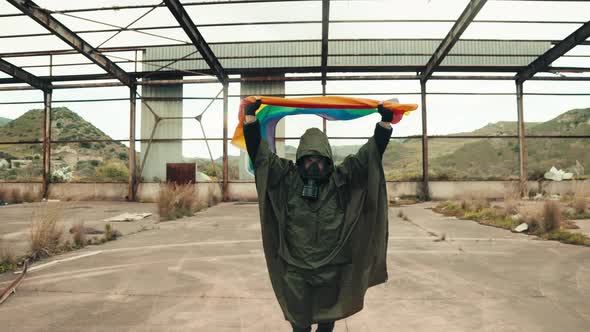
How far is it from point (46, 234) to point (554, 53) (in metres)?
18.6

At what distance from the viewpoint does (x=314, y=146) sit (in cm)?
261

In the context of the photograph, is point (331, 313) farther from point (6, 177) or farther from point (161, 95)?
point (6, 177)

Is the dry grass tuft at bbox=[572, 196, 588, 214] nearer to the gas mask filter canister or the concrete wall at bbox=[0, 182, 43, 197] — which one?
the gas mask filter canister

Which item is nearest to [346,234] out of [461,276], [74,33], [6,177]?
[461,276]

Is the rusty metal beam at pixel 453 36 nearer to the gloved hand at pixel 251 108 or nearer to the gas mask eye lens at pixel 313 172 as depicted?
the gloved hand at pixel 251 108

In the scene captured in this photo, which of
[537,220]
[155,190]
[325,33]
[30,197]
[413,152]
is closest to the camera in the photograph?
[537,220]

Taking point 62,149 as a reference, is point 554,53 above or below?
above

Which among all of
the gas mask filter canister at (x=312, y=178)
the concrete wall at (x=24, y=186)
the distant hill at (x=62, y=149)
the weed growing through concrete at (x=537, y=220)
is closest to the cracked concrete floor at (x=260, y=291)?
the weed growing through concrete at (x=537, y=220)

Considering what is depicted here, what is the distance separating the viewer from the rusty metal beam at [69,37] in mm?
12820

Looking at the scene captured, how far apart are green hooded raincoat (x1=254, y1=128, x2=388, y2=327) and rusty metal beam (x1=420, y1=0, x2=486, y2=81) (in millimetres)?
12698

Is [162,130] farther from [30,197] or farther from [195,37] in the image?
[30,197]

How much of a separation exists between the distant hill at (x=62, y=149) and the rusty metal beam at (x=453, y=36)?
4147 centimetres

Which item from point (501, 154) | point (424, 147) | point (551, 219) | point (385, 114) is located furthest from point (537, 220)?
point (501, 154)

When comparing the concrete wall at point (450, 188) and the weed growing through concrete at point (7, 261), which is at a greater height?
the concrete wall at point (450, 188)
